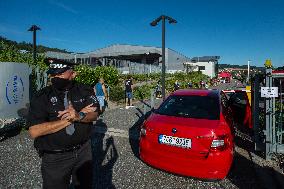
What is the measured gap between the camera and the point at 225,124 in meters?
4.89

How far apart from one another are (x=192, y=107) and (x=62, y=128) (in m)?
3.25

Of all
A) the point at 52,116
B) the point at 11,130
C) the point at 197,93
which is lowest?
the point at 11,130

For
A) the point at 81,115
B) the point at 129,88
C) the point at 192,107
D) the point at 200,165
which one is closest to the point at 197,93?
the point at 192,107

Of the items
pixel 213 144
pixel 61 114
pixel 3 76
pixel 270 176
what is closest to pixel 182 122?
pixel 213 144

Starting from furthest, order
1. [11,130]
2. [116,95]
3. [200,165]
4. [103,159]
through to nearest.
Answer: [116,95]
[11,130]
[103,159]
[200,165]

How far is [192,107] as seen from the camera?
5609 mm

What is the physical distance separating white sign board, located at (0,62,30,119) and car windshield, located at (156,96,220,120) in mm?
4856

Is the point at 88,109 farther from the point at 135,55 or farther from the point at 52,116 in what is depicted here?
the point at 135,55

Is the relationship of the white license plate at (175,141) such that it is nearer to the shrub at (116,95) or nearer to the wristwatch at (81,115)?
the wristwatch at (81,115)

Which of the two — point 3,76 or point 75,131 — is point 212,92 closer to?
point 75,131

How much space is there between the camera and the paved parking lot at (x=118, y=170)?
4.98 meters

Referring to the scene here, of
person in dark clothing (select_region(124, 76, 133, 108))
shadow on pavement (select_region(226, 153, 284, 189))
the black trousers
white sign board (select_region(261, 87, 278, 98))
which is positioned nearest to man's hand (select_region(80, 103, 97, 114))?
the black trousers

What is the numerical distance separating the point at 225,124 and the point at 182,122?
0.75 m

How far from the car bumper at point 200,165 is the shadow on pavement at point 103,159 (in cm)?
105
